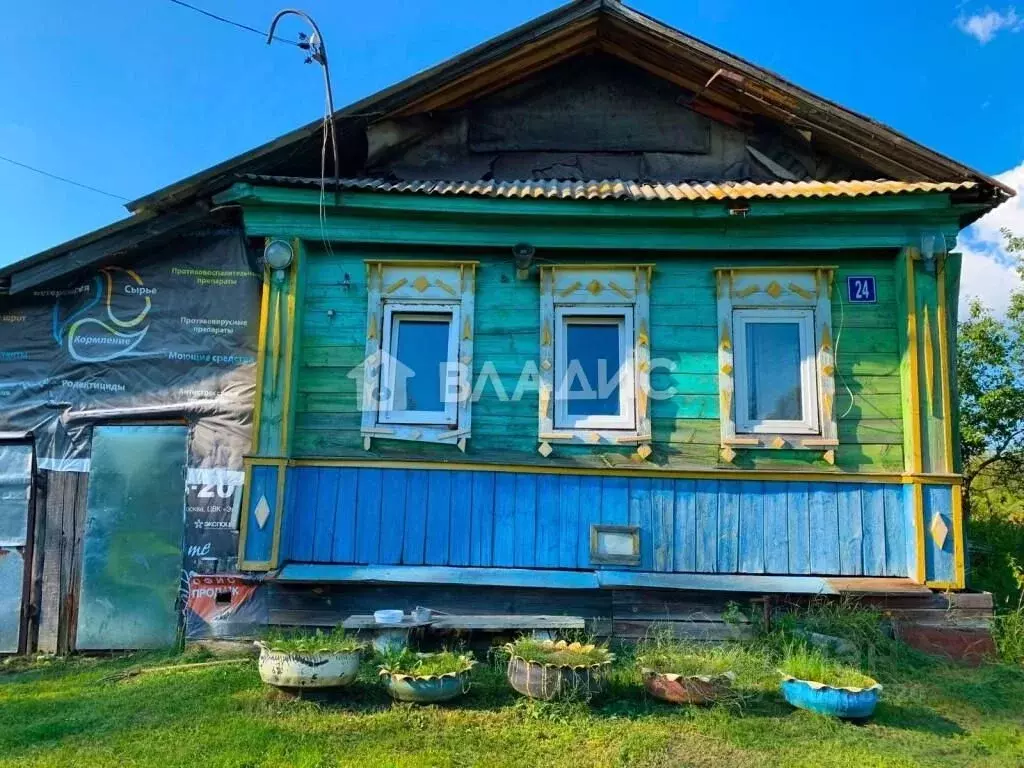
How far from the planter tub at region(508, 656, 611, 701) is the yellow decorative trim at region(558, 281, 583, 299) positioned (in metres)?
3.19

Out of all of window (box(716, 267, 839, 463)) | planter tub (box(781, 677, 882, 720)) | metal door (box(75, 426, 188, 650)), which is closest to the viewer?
planter tub (box(781, 677, 882, 720))

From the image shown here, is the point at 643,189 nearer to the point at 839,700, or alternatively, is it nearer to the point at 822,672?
the point at 822,672

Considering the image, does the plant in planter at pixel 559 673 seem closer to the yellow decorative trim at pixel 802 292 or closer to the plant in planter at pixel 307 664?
the plant in planter at pixel 307 664

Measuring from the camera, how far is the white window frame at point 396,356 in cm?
621

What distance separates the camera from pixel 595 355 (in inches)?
250

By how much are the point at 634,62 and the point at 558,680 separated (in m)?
5.74

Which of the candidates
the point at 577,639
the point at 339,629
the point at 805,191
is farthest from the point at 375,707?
the point at 805,191

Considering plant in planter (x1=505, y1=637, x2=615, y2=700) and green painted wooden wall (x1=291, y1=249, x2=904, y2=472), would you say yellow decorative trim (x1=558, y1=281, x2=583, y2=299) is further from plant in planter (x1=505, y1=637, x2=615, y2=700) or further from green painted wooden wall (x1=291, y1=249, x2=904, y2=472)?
plant in planter (x1=505, y1=637, x2=615, y2=700)

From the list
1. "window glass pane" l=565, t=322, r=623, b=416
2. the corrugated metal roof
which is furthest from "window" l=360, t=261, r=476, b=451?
"window glass pane" l=565, t=322, r=623, b=416

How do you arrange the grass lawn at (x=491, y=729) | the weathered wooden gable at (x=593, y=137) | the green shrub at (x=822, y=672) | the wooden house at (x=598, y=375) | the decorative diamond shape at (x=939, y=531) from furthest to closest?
1. the weathered wooden gable at (x=593, y=137)
2. the wooden house at (x=598, y=375)
3. the decorative diamond shape at (x=939, y=531)
4. the green shrub at (x=822, y=672)
5. the grass lawn at (x=491, y=729)

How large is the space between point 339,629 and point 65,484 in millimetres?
3269

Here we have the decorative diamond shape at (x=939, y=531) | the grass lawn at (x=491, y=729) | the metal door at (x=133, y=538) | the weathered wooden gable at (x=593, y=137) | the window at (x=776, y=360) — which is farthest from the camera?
the weathered wooden gable at (x=593, y=137)

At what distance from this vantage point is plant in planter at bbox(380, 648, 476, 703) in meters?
4.54

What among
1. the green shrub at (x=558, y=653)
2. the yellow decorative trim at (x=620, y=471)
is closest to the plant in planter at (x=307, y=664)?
the green shrub at (x=558, y=653)
